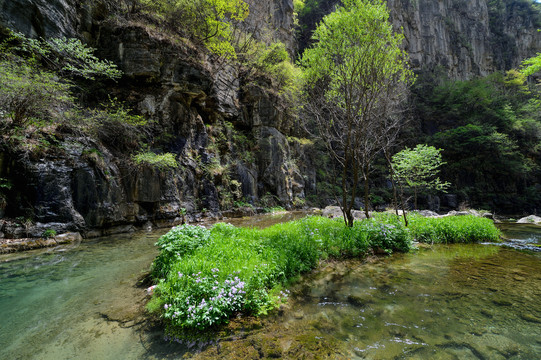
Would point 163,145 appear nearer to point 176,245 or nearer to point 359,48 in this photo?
point 176,245

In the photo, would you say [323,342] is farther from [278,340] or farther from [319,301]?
[319,301]

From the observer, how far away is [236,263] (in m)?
4.28

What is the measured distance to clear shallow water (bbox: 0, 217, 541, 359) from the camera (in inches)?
109

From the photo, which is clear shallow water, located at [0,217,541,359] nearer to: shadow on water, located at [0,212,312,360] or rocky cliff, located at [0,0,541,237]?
shadow on water, located at [0,212,312,360]

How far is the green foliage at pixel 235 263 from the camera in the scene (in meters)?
3.37

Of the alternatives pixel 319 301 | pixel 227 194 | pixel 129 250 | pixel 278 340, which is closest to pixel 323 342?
pixel 278 340

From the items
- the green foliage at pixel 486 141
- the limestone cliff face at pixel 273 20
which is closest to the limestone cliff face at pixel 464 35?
the green foliage at pixel 486 141

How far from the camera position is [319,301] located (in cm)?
411

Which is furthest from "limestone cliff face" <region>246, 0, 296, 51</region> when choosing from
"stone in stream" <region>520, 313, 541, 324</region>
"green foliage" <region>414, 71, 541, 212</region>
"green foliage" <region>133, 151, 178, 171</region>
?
"stone in stream" <region>520, 313, 541, 324</region>

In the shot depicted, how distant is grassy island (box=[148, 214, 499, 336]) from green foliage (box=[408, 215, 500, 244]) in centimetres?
188

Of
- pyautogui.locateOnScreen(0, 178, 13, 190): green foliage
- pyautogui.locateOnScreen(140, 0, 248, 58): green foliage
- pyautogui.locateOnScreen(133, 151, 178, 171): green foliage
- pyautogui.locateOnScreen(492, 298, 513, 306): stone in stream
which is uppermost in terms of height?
pyautogui.locateOnScreen(140, 0, 248, 58): green foliage

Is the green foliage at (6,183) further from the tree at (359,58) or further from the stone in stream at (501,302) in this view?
the stone in stream at (501,302)

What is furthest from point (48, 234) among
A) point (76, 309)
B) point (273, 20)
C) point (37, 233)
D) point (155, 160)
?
point (273, 20)

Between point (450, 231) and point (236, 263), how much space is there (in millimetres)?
9563
